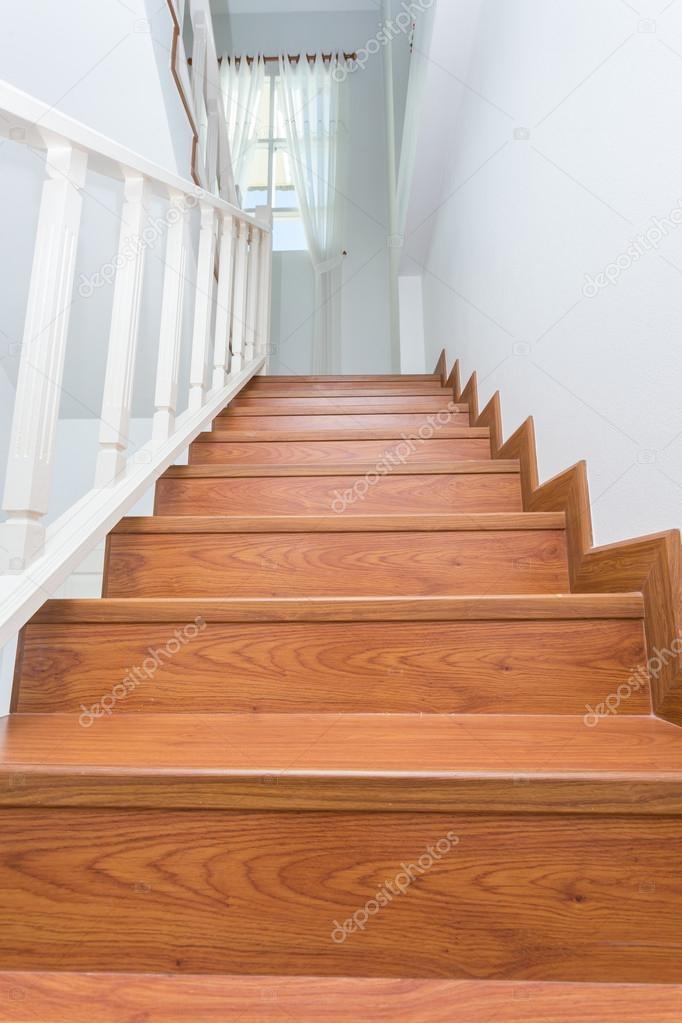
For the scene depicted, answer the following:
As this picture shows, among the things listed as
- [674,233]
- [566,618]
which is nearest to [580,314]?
[674,233]

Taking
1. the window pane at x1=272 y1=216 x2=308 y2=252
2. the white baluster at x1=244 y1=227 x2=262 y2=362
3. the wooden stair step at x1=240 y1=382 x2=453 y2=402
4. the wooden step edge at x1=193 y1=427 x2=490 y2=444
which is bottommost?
the wooden step edge at x1=193 y1=427 x2=490 y2=444

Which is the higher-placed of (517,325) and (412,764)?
(517,325)

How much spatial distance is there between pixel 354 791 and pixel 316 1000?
15 cm

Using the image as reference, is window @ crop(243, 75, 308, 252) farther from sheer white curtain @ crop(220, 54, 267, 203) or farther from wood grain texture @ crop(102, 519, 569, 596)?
wood grain texture @ crop(102, 519, 569, 596)

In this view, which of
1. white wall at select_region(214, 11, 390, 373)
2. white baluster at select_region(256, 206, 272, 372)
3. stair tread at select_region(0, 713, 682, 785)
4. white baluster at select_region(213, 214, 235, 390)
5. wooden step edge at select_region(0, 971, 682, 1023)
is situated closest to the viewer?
wooden step edge at select_region(0, 971, 682, 1023)

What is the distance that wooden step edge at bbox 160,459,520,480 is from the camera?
1.50 metres

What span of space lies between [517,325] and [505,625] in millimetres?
966

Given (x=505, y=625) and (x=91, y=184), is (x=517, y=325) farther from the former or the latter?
(x=91, y=184)

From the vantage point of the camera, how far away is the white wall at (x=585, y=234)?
902 mm

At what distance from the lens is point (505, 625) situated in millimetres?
903

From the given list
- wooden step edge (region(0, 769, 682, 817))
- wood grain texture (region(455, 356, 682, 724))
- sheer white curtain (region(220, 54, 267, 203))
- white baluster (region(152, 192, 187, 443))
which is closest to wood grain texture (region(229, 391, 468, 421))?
white baluster (region(152, 192, 187, 443))

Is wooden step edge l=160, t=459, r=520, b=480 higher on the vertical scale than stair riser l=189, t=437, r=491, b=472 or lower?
lower

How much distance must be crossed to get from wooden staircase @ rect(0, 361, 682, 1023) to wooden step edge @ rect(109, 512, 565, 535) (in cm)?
17

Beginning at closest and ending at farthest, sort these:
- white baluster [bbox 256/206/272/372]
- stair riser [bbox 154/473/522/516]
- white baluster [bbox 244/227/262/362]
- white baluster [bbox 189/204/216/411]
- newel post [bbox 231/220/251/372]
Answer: stair riser [bbox 154/473/522/516], white baluster [bbox 189/204/216/411], newel post [bbox 231/220/251/372], white baluster [bbox 244/227/262/362], white baluster [bbox 256/206/272/372]
